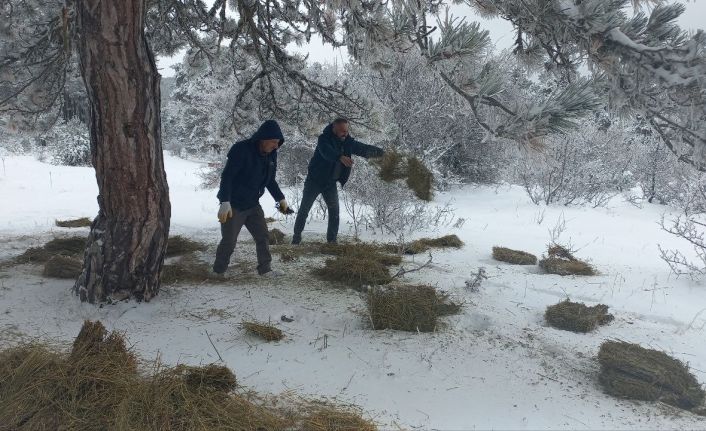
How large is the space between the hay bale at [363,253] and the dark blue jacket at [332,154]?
32.0 inches

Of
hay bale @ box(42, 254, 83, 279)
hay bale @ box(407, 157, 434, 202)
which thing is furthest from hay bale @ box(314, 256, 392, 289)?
hay bale @ box(42, 254, 83, 279)

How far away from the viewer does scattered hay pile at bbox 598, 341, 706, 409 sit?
2.22 meters

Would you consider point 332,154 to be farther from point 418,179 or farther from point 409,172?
point 418,179

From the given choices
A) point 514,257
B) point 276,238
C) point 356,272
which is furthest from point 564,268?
point 276,238

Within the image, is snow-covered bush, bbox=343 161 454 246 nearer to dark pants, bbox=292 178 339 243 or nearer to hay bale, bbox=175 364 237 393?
dark pants, bbox=292 178 339 243

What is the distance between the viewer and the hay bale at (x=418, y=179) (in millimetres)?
4344

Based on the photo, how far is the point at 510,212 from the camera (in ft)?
30.8

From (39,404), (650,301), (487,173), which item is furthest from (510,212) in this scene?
(39,404)

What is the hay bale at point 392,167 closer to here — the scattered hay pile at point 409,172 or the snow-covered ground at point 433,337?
the scattered hay pile at point 409,172

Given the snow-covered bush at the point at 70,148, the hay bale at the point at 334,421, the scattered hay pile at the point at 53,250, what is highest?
the snow-covered bush at the point at 70,148

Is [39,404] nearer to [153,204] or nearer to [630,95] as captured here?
[153,204]

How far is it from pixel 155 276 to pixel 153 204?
59 centimetres

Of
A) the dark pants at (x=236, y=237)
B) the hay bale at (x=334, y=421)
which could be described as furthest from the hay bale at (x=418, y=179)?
the hay bale at (x=334, y=421)

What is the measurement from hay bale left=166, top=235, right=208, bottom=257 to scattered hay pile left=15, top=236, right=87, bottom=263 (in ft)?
2.83
